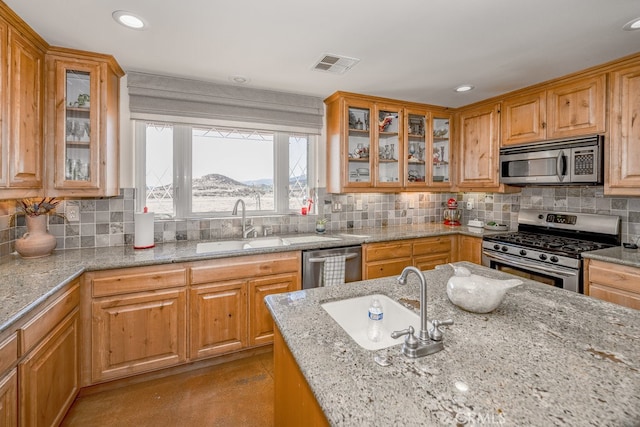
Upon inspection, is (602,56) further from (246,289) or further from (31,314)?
(31,314)

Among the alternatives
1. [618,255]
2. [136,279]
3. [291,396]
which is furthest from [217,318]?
[618,255]

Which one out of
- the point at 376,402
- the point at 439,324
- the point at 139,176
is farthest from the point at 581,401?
the point at 139,176

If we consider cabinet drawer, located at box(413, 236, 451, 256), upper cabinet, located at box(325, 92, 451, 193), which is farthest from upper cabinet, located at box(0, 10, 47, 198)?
cabinet drawer, located at box(413, 236, 451, 256)

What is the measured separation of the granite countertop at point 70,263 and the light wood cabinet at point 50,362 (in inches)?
3.8

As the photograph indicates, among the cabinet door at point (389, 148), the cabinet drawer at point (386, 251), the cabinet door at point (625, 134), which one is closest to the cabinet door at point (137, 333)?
the cabinet drawer at point (386, 251)

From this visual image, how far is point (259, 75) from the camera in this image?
8.48 ft

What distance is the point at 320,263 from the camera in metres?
2.65

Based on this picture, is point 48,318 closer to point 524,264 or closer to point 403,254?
point 403,254

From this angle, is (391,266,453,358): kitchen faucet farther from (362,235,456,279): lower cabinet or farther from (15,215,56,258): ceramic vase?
(15,215,56,258): ceramic vase

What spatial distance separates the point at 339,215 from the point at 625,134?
8.04 feet

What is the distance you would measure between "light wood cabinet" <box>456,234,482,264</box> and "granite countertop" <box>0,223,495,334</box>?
0.12 meters

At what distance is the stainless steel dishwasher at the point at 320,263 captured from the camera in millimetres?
2596

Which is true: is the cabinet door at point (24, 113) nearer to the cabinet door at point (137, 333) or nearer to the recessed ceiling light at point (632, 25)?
the cabinet door at point (137, 333)

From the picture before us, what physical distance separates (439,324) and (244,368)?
6.05ft
